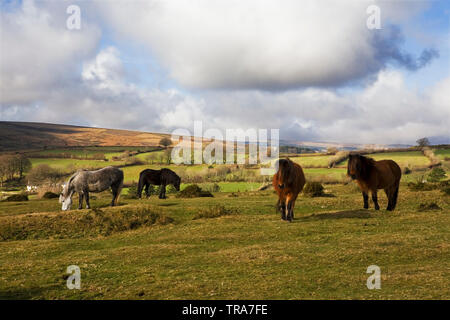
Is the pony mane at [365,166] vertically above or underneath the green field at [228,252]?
above

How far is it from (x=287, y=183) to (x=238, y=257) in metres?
7.26

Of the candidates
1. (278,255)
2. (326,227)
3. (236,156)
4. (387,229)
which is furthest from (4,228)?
(236,156)

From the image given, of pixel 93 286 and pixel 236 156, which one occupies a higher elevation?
pixel 236 156

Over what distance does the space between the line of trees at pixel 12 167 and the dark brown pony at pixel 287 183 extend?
295 feet

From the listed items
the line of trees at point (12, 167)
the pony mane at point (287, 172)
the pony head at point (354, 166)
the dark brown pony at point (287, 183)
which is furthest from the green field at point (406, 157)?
the line of trees at point (12, 167)

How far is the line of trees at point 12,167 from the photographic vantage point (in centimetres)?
8956

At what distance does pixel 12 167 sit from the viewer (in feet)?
299

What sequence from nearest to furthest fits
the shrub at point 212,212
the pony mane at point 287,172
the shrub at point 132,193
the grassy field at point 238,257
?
the grassy field at point 238,257 → the pony mane at point 287,172 → the shrub at point 212,212 → the shrub at point 132,193

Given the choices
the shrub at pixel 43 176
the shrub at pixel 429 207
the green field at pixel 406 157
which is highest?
the green field at pixel 406 157

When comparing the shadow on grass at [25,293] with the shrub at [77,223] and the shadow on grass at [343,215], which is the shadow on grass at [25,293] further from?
the shadow on grass at [343,215]

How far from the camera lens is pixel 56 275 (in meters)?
11.9
